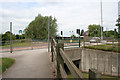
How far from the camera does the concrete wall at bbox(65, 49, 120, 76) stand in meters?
11.7

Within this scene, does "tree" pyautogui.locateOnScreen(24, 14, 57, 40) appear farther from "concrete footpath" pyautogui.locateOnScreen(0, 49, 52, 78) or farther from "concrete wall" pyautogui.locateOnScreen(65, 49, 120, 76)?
"concrete footpath" pyautogui.locateOnScreen(0, 49, 52, 78)

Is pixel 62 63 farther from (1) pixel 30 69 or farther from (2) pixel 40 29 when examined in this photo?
(2) pixel 40 29

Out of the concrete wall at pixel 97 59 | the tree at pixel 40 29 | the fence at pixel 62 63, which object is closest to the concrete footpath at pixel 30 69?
the fence at pixel 62 63

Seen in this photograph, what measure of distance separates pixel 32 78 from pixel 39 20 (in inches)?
1316

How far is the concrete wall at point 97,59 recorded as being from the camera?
1169 centimetres

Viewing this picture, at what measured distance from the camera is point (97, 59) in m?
12.5

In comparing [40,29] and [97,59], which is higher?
[40,29]

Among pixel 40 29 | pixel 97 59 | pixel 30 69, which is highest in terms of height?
pixel 40 29

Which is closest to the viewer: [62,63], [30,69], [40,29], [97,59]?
[62,63]

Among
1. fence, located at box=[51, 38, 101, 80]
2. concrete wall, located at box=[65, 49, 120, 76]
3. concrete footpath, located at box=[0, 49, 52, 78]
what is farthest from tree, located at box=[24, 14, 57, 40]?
fence, located at box=[51, 38, 101, 80]

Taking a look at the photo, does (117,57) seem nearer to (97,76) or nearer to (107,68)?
(107,68)

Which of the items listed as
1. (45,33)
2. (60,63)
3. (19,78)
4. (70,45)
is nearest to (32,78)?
(19,78)

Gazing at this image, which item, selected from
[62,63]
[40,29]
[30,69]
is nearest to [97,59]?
[30,69]

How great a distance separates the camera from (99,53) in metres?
12.5
